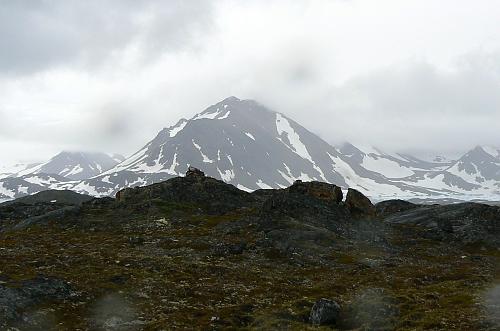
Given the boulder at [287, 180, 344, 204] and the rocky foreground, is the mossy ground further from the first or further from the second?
the boulder at [287, 180, 344, 204]

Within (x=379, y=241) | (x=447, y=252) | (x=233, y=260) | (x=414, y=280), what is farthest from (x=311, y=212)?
(x=414, y=280)

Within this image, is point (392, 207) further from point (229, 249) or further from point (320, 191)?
point (229, 249)

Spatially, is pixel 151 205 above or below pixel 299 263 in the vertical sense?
above

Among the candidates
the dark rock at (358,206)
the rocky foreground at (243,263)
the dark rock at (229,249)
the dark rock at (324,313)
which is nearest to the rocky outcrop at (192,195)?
the rocky foreground at (243,263)

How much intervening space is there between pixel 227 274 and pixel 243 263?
5968mm

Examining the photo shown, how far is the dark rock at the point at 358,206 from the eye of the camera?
8619 centimetres

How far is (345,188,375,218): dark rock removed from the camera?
8619cm

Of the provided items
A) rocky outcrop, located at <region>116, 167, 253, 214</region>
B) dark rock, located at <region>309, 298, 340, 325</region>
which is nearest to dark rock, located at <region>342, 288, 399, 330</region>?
dark rock, located at <region>309, 298, 340, 325</region>

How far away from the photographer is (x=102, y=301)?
37.4 metres

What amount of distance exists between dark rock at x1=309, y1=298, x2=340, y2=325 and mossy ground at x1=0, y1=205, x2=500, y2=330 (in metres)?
0.94

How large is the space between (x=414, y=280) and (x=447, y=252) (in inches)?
945

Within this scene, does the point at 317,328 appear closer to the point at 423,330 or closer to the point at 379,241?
the point at 423,330

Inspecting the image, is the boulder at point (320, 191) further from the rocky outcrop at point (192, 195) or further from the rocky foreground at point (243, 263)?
the rocky outcrop at point (192, 195)

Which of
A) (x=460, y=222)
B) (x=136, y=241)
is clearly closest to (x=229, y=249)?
(x=136, y=241)
